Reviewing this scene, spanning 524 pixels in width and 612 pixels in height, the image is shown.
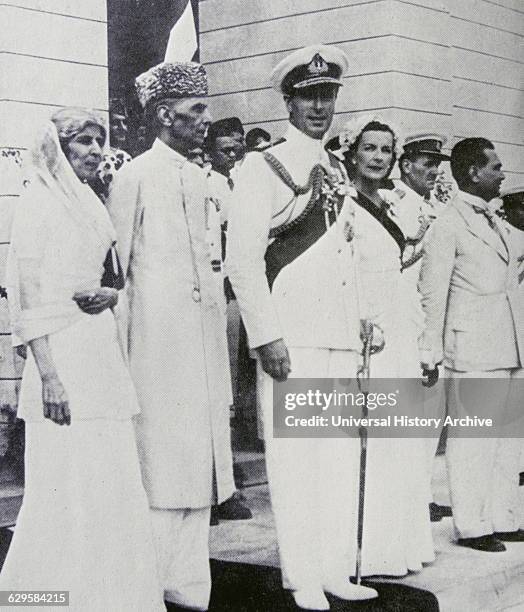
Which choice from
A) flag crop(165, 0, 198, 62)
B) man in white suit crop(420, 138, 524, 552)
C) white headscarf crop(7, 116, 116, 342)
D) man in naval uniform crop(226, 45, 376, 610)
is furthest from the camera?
man in white suit crop(420, 138, 524, 552)

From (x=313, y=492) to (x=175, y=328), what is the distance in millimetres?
836

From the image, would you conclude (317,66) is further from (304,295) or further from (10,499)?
(10,499)

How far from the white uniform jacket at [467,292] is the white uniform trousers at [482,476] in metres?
0.11

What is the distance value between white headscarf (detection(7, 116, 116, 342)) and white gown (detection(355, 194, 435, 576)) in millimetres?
1182

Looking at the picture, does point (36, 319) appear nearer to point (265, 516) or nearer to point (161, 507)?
point (161, 507)

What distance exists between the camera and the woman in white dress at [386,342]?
489 centimetres

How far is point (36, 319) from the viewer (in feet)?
13.6

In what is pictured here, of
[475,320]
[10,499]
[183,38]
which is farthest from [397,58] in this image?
[10,499]

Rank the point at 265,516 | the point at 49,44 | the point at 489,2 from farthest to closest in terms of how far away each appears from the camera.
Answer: the point at 489,2 < the point at 265,516 < the point at 49,44

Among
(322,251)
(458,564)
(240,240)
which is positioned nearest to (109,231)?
(240,240)

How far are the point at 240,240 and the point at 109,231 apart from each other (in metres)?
0.53

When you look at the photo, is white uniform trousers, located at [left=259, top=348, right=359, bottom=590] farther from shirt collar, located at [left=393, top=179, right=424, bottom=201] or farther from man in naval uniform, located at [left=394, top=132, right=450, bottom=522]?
shirt collar, located at [left=393, top=179, right=424, bottom=201]

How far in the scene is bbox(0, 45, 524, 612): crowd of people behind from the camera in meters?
4.19

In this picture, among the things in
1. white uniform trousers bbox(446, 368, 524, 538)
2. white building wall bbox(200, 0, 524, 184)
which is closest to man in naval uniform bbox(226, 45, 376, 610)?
white building wall bbox(200, 0, 524, 184)
